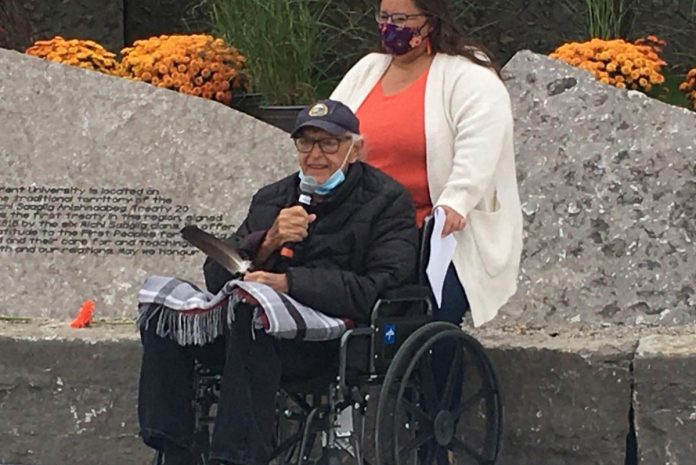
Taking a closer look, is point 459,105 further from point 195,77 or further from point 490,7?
point 490,7

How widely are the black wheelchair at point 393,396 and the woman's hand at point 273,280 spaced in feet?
0.78

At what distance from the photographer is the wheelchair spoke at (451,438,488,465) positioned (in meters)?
4.92

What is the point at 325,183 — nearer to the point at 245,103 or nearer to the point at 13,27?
the point at 245,103

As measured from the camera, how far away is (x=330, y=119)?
4688 mm

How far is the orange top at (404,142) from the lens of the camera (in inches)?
196

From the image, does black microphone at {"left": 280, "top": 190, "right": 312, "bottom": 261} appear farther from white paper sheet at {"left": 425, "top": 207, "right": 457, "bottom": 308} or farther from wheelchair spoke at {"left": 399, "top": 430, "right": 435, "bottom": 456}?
wheelchair spoke at {"left": 399, "top": 430, "right": 435, "bottom": 456}

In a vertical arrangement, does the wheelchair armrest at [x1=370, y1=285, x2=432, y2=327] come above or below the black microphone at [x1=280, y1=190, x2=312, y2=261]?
below

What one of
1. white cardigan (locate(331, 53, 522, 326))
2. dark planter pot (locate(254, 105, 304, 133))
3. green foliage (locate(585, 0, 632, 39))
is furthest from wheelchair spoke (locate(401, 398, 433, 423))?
green foliage (locate(585, 0, 632, 39))

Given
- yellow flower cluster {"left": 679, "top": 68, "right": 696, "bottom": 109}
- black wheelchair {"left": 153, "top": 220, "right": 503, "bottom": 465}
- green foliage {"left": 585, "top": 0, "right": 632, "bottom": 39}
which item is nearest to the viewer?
black wheelchair {"left": 153, "top": 220, "right": 503, "bottom": 465}

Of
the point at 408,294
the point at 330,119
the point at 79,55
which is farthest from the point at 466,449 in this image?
the point at 79,55

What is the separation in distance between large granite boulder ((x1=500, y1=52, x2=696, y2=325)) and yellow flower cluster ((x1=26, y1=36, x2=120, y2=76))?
3.15m

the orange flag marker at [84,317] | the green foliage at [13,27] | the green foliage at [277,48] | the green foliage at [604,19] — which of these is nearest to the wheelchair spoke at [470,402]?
the orange flag marker at [84,317]

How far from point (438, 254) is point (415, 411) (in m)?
0.48

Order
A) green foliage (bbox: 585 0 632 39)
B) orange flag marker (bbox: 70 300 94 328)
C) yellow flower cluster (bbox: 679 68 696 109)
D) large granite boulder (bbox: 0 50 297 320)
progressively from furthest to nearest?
green foliage (bbox: 585 0 632 39) → yellow flower cluster (bbox: 679 68 696 109) → large granite boulder (bbox: 0 50 297 320) → orange flag marker (bbox: 70 300 94 328)
